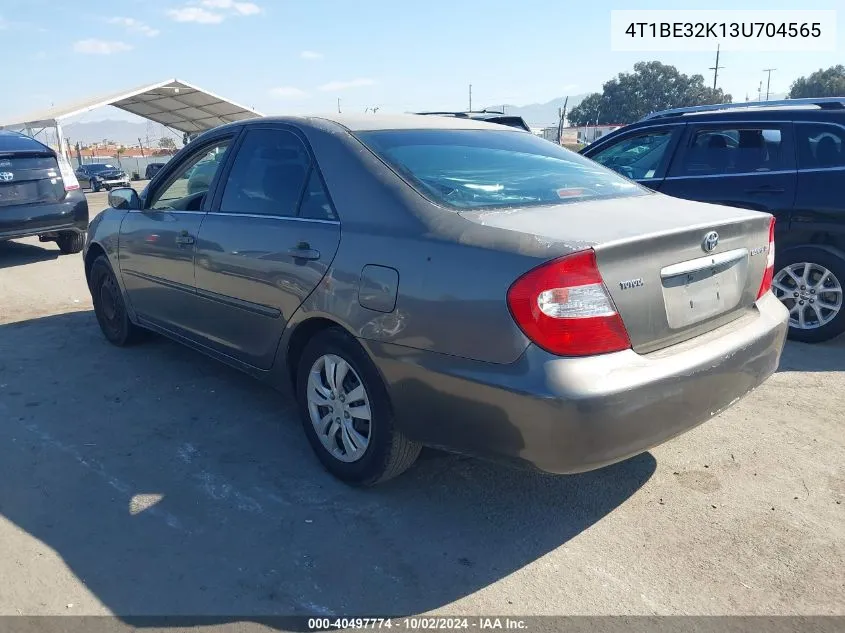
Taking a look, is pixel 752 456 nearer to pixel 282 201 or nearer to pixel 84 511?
pixel 282 201

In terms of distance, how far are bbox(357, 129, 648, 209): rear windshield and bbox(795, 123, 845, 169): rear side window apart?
227 cm

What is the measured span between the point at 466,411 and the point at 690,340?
94 cm

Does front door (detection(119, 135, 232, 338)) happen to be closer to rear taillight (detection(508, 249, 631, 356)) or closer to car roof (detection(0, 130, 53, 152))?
rear taillight (detection(508, 249, 631, 356))

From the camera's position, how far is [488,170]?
3.30m

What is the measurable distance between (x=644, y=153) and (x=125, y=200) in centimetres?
424

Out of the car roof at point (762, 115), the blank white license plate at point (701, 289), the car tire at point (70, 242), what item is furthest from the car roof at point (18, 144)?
the blank white license plate at point (701, 289)

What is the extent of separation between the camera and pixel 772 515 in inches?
114

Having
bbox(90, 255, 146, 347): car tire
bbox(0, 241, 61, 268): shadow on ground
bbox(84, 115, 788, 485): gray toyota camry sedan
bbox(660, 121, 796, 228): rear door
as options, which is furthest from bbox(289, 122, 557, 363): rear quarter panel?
bbox(0, 241, 61, 268): shadow on ground

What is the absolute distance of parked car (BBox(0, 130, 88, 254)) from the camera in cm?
850

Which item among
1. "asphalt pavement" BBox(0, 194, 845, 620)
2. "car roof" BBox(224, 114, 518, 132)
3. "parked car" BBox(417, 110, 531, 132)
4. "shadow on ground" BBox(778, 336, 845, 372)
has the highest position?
"parked car" BBox(417, 110, 531, 132)

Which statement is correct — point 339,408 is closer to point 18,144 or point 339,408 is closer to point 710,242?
point 710,242

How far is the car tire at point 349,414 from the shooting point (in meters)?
2.90

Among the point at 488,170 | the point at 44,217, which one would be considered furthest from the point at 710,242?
the point at 44,217

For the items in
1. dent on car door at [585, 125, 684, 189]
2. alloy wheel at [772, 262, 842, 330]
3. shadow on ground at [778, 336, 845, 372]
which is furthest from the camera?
dent on car door at [585, 125, 684, 189]
